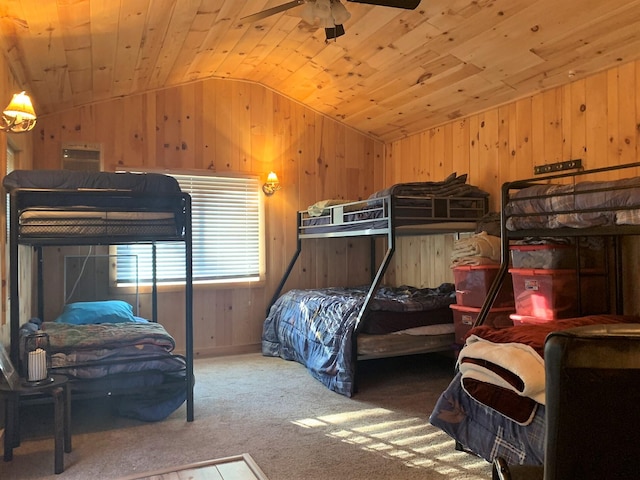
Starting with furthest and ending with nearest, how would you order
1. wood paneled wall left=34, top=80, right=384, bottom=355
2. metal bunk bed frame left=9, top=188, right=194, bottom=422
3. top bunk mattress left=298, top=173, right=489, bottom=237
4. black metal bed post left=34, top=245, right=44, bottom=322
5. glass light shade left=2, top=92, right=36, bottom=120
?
1. wood paneled wall left=34, top=80, right=384, bottom=355
2. black metal bed post left=34, top=245, right=44, bottom=322
3. top bunk mattress left=298, top=173, right=489, bottom=237
4. metal bunk bed frame left=9, top=188, right=194, bottom=422
5. glass light shade left=2, top=92, right=36, bottom=120

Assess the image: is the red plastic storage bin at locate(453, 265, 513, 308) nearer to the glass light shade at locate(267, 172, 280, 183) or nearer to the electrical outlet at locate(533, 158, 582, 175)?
the electrical outlet at locate(533, 158, 582, 175)

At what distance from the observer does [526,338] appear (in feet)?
7.23

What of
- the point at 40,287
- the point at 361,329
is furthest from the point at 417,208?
the point at 40,287

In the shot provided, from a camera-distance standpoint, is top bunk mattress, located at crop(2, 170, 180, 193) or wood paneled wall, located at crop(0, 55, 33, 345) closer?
top bunk mattress, located at crop(2, 170, 180, 193)

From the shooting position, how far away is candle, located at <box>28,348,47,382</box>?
7.89 ft

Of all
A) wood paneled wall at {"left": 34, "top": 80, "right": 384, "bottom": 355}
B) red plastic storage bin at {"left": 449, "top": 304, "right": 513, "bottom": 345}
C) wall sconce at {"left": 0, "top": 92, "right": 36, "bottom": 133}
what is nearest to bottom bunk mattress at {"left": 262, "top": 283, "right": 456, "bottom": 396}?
red plastic storage bin at {"left": 449, "top": 304, "right": 513, "bottom": 345}

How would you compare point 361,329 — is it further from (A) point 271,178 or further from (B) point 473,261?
(A) point 271,178

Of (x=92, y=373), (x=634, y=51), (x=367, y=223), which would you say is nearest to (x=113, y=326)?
(x=92, y=373)

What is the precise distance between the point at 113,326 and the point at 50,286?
3.98 feet

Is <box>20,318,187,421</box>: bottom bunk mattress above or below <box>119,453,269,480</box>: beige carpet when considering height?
above

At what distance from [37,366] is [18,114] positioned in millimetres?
1325

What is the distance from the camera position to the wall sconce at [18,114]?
2.52 meters

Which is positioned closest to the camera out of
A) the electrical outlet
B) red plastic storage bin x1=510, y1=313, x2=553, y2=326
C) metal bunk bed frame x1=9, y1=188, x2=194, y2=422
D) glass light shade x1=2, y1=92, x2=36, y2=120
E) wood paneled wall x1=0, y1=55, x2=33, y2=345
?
glass light shade x1=2, y1=92, x2=36, y2=120

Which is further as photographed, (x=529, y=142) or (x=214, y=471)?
(x=529, y=142)
